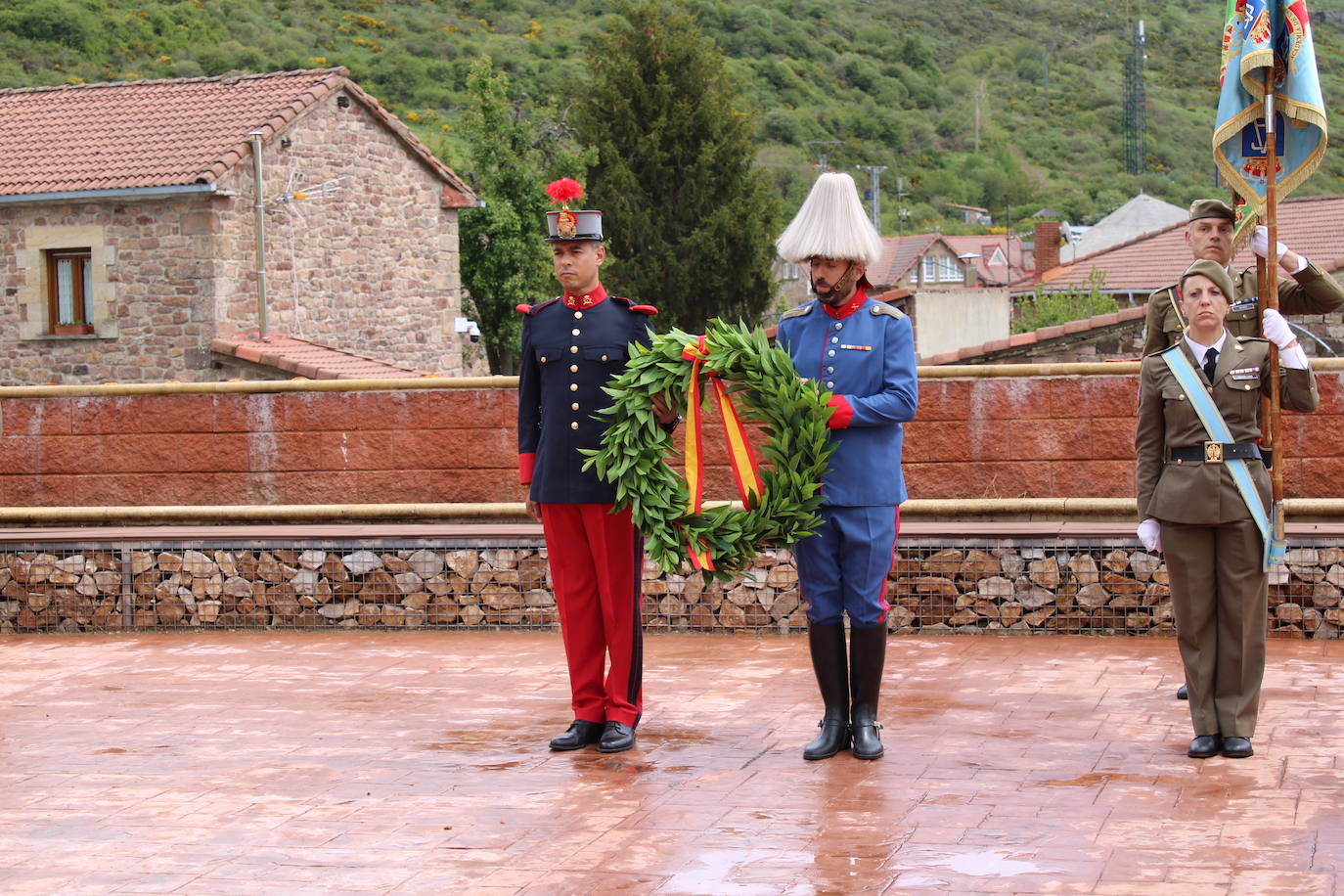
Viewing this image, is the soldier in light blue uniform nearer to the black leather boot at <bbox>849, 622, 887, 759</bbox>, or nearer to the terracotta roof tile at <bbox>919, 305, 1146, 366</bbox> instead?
the black leather boot at <bbox>849, 622, 887, 759</bbox>

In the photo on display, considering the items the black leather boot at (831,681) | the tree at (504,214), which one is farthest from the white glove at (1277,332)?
the tree at (504,214)

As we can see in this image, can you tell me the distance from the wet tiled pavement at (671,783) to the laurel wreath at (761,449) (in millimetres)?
831

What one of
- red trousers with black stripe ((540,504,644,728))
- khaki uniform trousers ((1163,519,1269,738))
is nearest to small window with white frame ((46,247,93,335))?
red trousers with black stripe ((540,504,644,728))

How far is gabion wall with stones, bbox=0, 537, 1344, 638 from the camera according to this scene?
28.9 ft

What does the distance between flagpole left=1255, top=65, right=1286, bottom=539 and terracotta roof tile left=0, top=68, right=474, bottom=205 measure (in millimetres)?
17985

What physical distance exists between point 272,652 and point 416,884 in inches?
180

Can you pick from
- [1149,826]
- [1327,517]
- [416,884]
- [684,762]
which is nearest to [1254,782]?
[1149,826]

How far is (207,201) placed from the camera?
22.7 metres

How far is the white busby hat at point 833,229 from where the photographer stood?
6.02 meters

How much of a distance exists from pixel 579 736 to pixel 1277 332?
3.01 metres

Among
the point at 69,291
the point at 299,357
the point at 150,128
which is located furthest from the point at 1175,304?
the point at 150,128

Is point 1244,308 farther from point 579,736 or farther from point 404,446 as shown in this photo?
point 404,446

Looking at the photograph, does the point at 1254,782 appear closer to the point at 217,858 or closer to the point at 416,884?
the point at 416,884

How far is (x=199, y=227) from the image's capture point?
22.7 m
